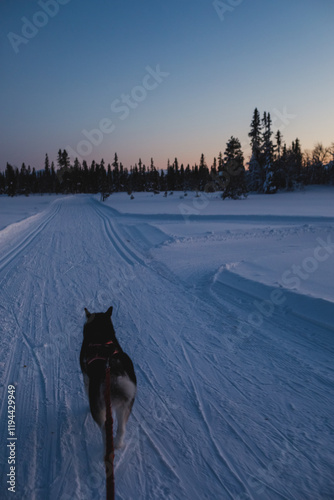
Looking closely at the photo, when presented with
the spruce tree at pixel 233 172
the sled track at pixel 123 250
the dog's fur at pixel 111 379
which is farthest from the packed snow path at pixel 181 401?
the spruce tree at pixel 233 172

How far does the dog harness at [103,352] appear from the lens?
90.2 inches

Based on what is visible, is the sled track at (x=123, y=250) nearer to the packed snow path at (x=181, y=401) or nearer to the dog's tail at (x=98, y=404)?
the packed snow path at (x=181, y=401)

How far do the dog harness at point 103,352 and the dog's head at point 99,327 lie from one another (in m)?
0.15

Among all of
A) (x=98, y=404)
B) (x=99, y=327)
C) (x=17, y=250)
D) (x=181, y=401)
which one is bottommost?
(x=181, y=401)

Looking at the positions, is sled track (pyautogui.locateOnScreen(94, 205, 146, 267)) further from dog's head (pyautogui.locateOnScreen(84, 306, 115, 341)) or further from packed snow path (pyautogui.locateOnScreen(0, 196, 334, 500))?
dog's head (pyautogui.locateOnScreen(84, 306, 115, 341))

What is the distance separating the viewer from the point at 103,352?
233cm

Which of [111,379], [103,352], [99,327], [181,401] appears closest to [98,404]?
[111,379]

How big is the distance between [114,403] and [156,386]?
3.55 ft

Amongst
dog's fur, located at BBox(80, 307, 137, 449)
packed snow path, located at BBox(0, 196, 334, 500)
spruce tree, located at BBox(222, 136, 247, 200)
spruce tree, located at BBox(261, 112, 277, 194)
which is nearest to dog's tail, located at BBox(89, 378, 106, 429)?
dog's fur, located at BBox(80, 307, 137, 449)

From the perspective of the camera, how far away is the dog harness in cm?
229

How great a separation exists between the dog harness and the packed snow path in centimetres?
76

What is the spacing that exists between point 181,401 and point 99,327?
1115 mm

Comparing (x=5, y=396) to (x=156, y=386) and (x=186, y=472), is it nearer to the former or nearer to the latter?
(x=156, y=386)

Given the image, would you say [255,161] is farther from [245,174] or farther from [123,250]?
[123,250]
